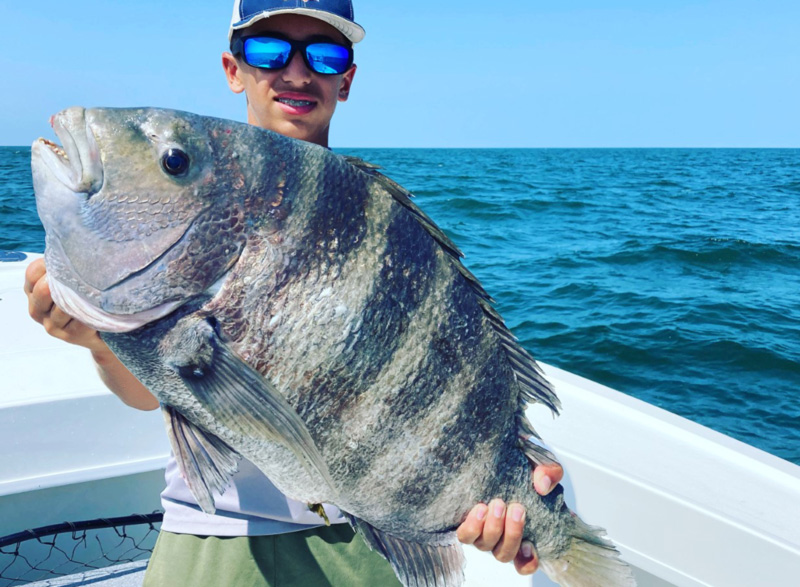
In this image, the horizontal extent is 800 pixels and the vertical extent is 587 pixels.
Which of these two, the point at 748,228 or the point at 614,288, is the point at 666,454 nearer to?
the point at 614,288

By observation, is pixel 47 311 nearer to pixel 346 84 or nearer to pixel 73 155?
pixel 73 155

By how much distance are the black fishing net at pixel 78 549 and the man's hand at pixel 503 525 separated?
193 centimetres

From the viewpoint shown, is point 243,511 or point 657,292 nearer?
point 243,511

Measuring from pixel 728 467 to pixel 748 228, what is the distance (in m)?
14.6

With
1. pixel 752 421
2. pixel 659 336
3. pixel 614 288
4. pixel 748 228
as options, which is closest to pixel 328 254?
pixel 752 421

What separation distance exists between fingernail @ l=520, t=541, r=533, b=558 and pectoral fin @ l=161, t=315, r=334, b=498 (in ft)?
2.56

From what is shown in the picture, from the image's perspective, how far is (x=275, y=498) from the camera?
5.80 ft

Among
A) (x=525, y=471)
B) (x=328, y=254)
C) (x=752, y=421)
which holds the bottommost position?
(x=752, y=421)

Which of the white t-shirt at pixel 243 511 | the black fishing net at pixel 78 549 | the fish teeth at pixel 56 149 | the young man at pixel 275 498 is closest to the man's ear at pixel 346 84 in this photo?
the young man at pixel 275 498

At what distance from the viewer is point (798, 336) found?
823 centimetres

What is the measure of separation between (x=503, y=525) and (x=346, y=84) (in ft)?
5.13

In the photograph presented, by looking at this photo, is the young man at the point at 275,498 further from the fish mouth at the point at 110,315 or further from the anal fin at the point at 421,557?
the fish mouth at the point at 110,315

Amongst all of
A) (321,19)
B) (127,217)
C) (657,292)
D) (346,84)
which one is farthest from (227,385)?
(657,292)

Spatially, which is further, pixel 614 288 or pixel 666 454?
pixel 614 288
